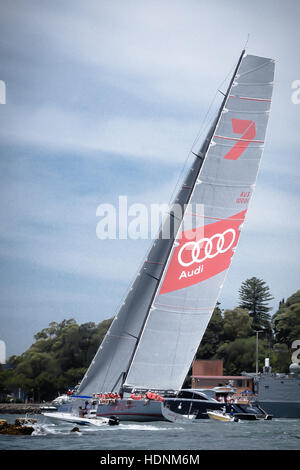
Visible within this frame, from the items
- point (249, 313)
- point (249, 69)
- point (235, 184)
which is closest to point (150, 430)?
point (235, 184)

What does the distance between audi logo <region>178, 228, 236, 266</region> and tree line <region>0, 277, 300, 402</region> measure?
35489 mm

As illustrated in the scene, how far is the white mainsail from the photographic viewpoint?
3359 centimetres

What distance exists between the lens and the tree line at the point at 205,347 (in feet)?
235

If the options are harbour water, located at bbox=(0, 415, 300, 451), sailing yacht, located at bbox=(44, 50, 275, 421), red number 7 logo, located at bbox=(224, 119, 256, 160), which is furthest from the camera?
red number 7 logo, located at bbox=(224, 119, 256, 160)

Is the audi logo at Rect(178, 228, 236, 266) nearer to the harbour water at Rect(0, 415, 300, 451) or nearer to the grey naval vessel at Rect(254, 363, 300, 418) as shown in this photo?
the harbour water at Rect(0, 415, 300, 451)

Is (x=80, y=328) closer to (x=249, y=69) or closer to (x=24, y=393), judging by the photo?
(x=24, y=393)

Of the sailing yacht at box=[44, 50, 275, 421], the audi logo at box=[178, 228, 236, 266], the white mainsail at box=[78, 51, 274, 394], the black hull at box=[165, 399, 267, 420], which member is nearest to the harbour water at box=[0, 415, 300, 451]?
the sailing yacht at box=[44, 50, 275, 421]

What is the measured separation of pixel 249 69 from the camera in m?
35.9

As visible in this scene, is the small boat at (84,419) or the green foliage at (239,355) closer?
the small boat at (84,419)

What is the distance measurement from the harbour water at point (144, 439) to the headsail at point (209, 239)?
3328 millimetres

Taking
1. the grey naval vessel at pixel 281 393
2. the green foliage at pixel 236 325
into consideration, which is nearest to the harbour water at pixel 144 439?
the grey naval vessel at pixel 281 393

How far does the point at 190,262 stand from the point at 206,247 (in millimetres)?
1124

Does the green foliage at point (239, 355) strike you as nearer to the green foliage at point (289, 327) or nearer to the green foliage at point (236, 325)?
the green foliage at point (289, 327)

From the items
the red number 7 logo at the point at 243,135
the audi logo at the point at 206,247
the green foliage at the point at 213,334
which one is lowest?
the green foliage at the point at 213,334
